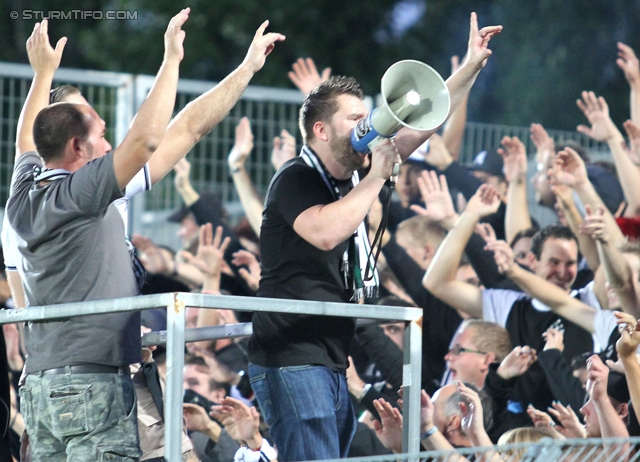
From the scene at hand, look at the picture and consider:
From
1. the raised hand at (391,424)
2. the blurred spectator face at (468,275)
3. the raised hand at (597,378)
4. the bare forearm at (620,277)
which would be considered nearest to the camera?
the raised hand at (597,378)

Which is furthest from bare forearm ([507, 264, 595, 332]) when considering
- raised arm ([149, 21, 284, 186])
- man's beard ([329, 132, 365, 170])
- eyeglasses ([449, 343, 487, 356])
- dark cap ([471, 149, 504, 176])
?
raised arm ([149, 21, 284, 186])

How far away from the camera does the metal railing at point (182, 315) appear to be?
2656 mm

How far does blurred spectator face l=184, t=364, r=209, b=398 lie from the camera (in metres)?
5.85

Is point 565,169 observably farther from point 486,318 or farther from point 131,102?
point 131,102

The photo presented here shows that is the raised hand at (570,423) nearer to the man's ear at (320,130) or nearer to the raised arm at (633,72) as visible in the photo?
the man's ear at (320,130)

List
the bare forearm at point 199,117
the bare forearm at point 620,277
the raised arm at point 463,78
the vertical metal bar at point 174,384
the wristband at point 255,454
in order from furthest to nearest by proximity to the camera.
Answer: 1. the bare forearm at point 620,277
2. the wristband at point 255,454
3. the raised arm at point 463,78
4. the bare forearm at point 199,117
5. the vertical metal bar at point 174,384

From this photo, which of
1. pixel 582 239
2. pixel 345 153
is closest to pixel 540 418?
pixel 582 239

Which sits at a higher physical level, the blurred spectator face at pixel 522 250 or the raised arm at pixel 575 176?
the raised arm at pixel 575 176

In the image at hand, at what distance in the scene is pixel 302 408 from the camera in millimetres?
3250

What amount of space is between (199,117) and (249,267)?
3.33 meters

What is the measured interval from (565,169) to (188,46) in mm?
11159

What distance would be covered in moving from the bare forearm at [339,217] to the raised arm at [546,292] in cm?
244

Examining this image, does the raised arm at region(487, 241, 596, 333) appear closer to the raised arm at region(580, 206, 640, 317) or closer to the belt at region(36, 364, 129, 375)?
the raised arm at region(580, 206, 640, 317)

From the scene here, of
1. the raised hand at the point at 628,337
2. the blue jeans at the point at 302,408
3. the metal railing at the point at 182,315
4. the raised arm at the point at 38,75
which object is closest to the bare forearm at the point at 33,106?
the raised arm at the point at 38,75
